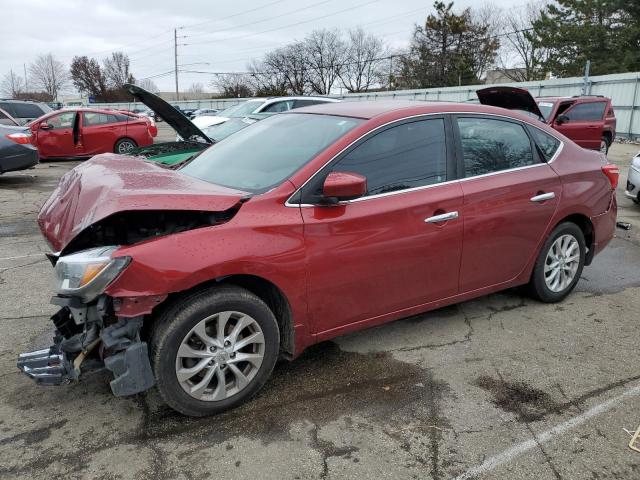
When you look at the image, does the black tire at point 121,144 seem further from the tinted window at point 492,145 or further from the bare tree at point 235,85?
the bare tree at point 235,85

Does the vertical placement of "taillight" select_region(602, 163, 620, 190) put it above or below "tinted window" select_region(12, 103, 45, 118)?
below

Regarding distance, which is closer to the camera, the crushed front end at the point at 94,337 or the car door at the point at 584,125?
the crushed front end at the point at 94,337

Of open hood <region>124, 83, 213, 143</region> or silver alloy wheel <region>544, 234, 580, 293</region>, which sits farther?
open hood <region>124, 83, 213, 143</region>

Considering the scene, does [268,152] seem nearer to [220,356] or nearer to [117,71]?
[220,356]

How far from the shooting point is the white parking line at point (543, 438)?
247 centimetres

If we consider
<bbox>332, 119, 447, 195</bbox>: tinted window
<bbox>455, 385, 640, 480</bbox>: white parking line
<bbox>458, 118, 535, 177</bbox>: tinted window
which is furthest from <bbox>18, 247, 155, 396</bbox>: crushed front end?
<bbox>458, 118, 535, 177</bbox>: tinted window

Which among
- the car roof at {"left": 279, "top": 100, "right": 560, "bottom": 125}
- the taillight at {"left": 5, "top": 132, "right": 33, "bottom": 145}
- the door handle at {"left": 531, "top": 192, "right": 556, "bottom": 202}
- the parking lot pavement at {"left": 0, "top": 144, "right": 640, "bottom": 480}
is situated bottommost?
the parking lot pavement at {"left": 0, "top": 144, "right": 640, "bottom": 480}

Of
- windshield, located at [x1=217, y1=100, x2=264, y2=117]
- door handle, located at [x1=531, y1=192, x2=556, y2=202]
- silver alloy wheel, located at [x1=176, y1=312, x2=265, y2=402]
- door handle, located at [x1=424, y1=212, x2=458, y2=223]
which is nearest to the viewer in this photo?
silver alloy wheel, located at [x1=176, y1=312, x2=265, y2=402]

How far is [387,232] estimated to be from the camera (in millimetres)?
3197

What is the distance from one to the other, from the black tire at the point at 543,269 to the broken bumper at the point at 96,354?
10.2 feet

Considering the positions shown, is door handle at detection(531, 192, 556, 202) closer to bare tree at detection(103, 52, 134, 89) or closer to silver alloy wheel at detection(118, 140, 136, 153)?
silver alloy wheel at detection(118, 140, 136, 153)

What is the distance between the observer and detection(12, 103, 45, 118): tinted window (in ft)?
59.6

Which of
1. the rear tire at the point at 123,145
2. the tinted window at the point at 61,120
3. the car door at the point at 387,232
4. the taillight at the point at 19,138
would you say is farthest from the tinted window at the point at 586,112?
the tinted window at the point at 61,120

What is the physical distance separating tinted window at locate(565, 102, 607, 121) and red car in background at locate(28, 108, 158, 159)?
1134cm
